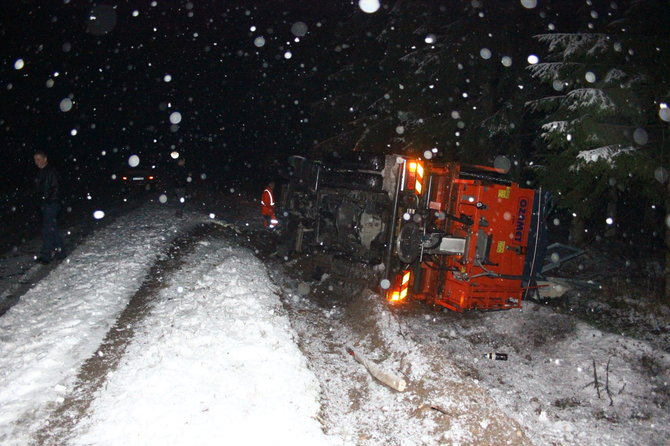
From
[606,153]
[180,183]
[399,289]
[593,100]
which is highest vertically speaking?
[593,100]

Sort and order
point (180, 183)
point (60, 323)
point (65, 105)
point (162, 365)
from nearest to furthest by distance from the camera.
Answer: point (162, 365), point (60, 323), point (180, 183), point (65, 105)

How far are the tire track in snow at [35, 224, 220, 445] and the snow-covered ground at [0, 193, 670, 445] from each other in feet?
0.06

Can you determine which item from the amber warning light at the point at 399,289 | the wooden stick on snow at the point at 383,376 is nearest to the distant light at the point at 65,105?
the amber warning light at the point at 399,289

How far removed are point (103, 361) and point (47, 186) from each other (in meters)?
4.86

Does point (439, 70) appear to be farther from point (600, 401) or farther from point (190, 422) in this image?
point (190, 422)

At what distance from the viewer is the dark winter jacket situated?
8.01 metres

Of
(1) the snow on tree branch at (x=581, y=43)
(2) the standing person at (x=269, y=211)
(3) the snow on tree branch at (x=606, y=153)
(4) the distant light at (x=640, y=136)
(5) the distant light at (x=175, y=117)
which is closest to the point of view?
(3) the snow on tree branch at (x=606, y=153)

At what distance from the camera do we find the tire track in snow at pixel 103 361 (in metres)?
3.66

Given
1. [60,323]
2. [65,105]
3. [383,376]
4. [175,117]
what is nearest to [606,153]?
[383,376]

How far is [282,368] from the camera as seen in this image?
479cm

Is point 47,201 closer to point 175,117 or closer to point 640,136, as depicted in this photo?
point 640,136

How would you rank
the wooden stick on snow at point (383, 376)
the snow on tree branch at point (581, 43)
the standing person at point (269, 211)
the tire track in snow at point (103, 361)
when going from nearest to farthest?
1. the tire track in snow at point (103, 361)
2. the wooden stick on snow at point (383, 376)
3. the snow on tree branch at point (581, 43)
4. the standing person at point (269, 211)

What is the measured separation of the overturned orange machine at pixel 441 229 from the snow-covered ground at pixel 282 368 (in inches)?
20.7

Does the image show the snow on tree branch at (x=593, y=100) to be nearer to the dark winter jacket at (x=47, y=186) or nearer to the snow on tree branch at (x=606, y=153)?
the snow on tree branch at (x=606, y=153)
